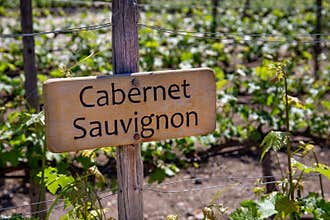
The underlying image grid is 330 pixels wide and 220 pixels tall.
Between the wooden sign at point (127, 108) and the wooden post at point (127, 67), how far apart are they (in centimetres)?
9

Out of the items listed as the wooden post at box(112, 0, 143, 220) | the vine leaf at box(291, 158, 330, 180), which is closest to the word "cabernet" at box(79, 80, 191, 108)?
the wooden post at box(112, 0, 143, 220)

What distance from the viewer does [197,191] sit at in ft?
13.8

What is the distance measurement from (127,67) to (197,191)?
7.30 ft

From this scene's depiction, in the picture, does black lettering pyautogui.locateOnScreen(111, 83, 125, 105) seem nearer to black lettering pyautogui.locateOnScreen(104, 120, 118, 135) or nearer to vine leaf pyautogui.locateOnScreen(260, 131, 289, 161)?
black lettering pyautogui.locateOnScreen(104, 120, 118, 135)

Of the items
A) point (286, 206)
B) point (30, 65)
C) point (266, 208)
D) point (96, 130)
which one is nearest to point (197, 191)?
point (30, 65)

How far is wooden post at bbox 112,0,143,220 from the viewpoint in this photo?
6.96 feet

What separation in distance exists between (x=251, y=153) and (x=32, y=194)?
1.89 metres

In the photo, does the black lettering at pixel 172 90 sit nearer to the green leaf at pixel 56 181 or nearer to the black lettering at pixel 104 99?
the black lettering at pixel 104 99

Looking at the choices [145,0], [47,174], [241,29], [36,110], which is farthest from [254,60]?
[145,0]

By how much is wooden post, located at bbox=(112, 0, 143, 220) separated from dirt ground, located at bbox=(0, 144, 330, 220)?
4.62 feet

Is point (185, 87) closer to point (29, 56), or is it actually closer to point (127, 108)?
point (127, 108)

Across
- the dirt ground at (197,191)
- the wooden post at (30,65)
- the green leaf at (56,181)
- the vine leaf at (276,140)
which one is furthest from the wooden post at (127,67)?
the dirt ground at (197,191)

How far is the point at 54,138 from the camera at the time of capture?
199cm

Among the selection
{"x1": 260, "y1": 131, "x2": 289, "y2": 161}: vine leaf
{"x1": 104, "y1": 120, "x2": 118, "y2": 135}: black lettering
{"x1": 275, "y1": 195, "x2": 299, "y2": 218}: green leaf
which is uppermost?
{"x1": 104, "y1": 120, "x2": 118, "y2": 135}: black lettering
